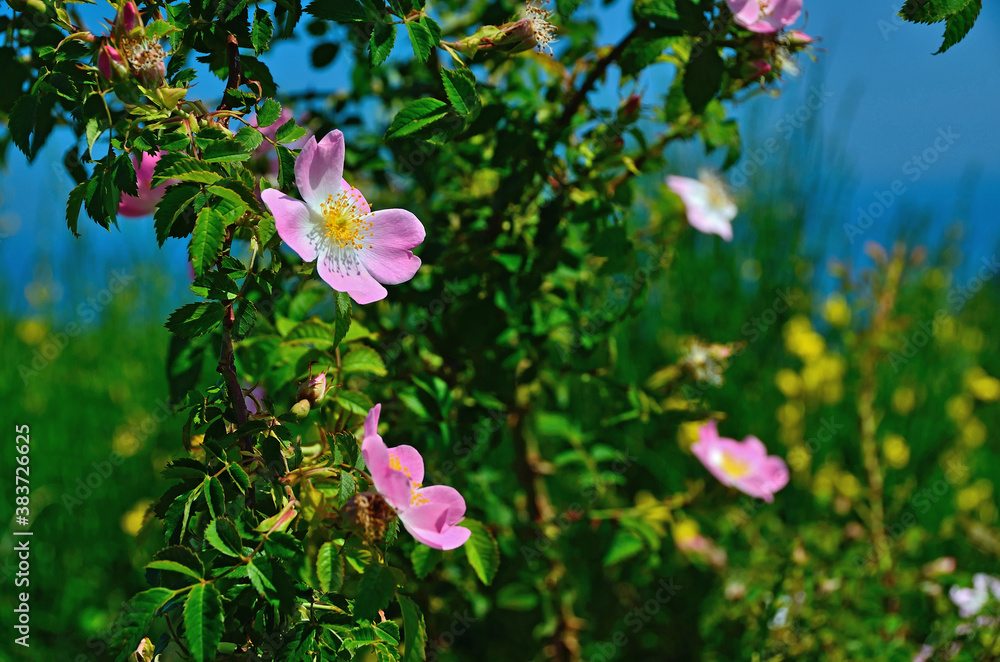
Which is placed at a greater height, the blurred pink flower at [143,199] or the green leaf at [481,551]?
the blurred pink flower at [143,199]

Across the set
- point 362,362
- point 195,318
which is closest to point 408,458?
point 362,362

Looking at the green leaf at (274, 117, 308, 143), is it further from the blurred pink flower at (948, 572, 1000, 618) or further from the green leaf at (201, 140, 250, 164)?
the blurred pink flower at (948, 572, 1000, 618)

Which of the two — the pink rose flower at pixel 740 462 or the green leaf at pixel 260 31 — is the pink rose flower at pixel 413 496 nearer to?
the green leaf at pixel 260 31

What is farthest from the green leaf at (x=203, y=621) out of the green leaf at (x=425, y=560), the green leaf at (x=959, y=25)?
the green leaf at (x=959, y=25)

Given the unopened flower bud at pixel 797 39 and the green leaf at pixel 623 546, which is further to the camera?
the green leaf at pixel 623 546

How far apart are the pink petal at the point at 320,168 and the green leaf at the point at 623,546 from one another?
2.76 ft

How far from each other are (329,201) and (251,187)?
0.29 feet

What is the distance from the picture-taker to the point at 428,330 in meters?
1.20

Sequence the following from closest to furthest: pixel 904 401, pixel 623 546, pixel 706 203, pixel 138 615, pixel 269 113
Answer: pixel 138 615
pixel 269 113
pixel 623 546
pixel 706 203
pixel 904 401

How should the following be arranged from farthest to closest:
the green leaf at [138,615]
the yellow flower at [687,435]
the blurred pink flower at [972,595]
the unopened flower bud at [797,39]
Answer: the yellow flower at [687,435], the blurred pink flower at [972,595], the unopened flower bud at [797,39], the green leaf at [138,615]

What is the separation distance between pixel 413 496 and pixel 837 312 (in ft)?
7.75

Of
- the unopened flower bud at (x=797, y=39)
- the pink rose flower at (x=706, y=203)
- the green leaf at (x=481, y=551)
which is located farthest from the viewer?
the pink rose flower at (x=706, y=203)

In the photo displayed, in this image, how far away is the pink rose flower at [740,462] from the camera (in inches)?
65.7

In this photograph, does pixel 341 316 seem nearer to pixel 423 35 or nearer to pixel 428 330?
pixel 423 35
